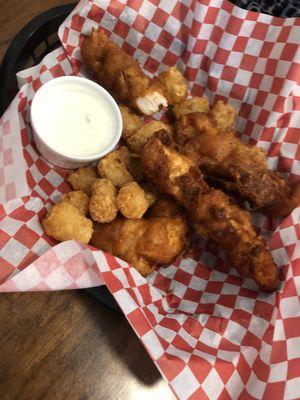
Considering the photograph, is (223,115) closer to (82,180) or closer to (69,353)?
(82,180)

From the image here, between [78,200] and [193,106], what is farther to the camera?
[193,106]

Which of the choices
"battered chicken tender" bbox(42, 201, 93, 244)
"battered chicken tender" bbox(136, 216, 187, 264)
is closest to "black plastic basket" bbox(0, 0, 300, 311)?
"battered chicken tender" bbox(42, 201, 93, 244)

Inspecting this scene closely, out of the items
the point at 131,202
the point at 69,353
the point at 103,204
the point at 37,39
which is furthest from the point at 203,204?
the point at 37,39

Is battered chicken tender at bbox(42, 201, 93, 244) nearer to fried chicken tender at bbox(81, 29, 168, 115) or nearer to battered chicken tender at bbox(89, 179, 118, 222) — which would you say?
battered chicken tender at bbox(89, 179, 118, 222)

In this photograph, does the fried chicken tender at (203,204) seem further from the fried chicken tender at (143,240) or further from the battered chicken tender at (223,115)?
the battered chicken tender at (223,115)

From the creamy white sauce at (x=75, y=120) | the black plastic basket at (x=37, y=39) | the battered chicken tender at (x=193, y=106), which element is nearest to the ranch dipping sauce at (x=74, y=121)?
the creamy white sauce at (x=75, y=120)
